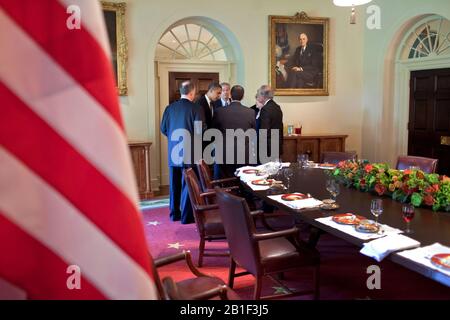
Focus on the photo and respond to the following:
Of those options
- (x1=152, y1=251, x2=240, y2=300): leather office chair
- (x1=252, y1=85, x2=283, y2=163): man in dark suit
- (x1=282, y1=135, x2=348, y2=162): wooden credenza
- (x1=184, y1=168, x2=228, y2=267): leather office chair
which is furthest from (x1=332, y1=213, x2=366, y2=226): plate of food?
(x1=282, y1=135, x2=348, y2=162): wooden credenza

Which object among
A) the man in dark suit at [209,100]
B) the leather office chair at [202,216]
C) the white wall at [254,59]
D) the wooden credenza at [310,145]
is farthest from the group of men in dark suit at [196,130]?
the wooden credenza at [310,145]

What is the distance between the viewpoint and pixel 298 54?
8.37 meters

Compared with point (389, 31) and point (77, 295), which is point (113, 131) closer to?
point (77, 295)

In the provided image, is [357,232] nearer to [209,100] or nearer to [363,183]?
[363,183]

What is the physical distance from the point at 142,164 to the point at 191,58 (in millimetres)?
2398

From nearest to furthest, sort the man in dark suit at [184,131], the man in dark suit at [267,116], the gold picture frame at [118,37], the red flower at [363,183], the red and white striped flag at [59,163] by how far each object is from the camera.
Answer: the red and white striped flag at [59,163] < the red flower at [363,183] < the man in dark suit at [184,131] < the man in dark suit at [267,116] < the gold picture frame at [118,37]

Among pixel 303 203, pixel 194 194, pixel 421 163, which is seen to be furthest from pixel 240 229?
pixel 421 163

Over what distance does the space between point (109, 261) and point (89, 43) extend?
473mm

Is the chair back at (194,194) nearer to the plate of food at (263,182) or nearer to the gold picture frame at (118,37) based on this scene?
the plate of food at (263,182)

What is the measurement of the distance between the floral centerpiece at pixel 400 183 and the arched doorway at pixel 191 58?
4.67 m

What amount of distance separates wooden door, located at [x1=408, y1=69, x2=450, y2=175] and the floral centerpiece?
406 centimetres

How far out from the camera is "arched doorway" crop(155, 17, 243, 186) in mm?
8086

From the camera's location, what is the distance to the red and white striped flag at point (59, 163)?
2.94ft
